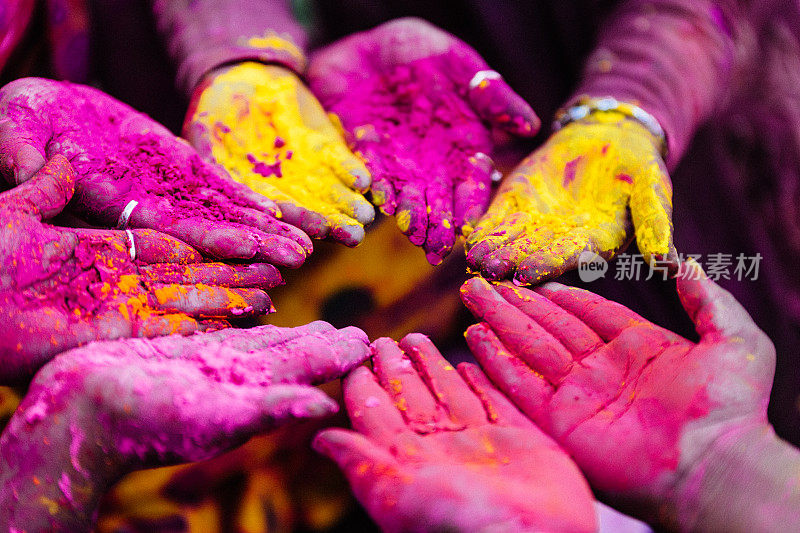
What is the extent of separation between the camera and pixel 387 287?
0.90 m

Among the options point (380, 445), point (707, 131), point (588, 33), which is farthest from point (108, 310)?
point (707, 131)

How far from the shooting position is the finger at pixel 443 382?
0.68m

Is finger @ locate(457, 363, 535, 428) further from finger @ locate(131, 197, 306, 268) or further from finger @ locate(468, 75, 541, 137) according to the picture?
finger @ locate(468, 75, 541, 137)

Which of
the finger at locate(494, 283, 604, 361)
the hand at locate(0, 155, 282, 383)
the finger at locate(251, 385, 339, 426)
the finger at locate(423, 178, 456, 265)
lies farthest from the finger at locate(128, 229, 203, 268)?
the finger at locate(494, 283, 604, 361)

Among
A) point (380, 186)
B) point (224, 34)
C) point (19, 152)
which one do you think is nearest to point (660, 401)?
point (380, 186)

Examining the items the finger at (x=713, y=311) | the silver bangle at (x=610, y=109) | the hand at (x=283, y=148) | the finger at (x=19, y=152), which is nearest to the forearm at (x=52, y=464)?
the finger at (x=19, y=152)

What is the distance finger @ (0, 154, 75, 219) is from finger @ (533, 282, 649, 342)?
30.8 inches

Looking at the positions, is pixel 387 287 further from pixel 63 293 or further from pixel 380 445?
pixel 63 293

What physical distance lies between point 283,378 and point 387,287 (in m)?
0.29

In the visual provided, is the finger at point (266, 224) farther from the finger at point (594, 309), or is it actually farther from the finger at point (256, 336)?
the finger at point (594, 309)

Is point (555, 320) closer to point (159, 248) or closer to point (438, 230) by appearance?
point (438, 230)

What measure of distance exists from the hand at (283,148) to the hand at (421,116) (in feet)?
0.22

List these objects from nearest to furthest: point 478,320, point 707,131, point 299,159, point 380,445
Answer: point 380,445 → point 478,320 → point 299,159 → point 707,131

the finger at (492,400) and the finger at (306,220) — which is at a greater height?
the finger at (306,220)
